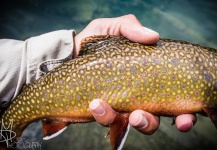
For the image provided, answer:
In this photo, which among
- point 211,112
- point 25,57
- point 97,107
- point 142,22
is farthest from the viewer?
point 142,22

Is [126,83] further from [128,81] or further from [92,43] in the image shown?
[92,43]

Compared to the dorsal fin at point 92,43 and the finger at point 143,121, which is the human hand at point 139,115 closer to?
the finger at point 143,121

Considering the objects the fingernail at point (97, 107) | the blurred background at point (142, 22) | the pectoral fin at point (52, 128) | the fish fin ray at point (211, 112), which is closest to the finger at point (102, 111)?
the fingernail at point (97, 107)

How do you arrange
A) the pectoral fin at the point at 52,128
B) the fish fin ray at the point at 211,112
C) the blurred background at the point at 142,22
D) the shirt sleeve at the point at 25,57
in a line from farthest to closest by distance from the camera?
the blurred background at the point at 142,22
the shirt sleeve at the point at 25,57
the pectoral fin at the point at 52,128
the fish fin ray at the point at 211,112

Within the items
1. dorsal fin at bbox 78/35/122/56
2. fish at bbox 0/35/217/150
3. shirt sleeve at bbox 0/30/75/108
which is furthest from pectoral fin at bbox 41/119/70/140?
dorsal fin at bbox 78/35/122/56

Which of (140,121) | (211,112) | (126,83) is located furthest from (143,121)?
(211,112)

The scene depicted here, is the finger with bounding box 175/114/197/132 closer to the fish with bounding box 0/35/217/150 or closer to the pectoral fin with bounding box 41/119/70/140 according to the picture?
the fish with bounding box 0/35/217/150

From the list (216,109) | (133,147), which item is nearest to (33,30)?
(133,147)

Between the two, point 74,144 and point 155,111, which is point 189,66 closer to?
point 155,111
